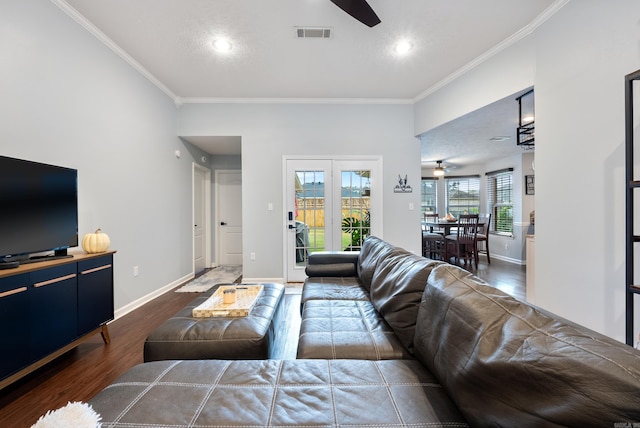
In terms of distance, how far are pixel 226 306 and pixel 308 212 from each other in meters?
2.47

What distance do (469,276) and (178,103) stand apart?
178 inches

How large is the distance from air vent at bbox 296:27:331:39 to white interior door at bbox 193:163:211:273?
3021 millimetres

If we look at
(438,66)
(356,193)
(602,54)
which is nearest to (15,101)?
(356,193)

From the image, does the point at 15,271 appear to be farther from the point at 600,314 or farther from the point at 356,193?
the point at 600,314

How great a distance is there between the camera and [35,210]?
1.77 m

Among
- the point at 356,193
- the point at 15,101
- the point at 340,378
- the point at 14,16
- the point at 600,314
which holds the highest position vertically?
the point at 14,16

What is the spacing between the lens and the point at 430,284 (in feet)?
3.80

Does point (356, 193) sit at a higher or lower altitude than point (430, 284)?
higher

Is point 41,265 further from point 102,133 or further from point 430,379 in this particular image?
point 430,379

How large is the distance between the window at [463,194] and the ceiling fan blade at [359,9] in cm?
644

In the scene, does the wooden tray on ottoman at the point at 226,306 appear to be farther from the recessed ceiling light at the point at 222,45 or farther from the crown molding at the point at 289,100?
the crown molding at the point at 289,100

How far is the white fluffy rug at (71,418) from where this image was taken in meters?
0.67

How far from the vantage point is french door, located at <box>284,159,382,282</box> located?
4078 mm

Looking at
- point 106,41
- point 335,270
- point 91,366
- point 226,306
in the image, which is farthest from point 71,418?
point 106,41
